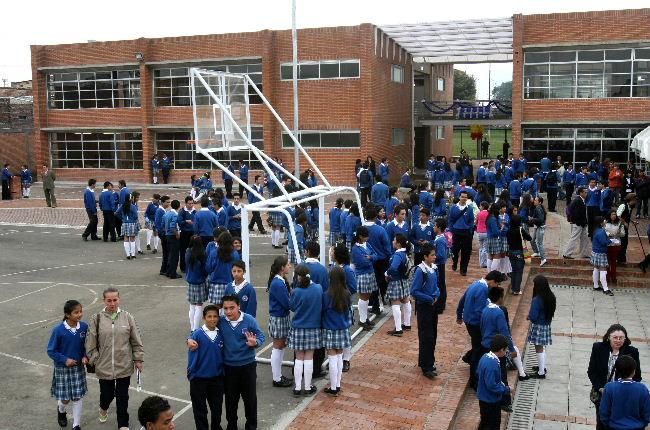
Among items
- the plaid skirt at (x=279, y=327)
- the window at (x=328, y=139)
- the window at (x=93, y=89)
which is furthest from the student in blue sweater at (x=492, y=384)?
the window at (x=93, y=89)

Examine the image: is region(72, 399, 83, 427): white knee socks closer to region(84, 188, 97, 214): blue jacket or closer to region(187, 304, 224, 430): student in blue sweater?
region(187, 304, 224, 430): student in blue sweater

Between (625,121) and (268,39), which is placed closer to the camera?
(625,121)

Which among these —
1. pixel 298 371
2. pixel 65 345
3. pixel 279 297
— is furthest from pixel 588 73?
pixel 65 345

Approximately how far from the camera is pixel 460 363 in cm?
996

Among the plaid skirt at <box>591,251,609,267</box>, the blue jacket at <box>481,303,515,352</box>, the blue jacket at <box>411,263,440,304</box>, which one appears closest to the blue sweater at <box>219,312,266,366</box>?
the blue jacket at <box>411,263,440,304</box>

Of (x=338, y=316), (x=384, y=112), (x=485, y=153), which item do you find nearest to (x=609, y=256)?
(x=338, y=316)

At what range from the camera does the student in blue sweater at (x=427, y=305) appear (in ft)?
30.2

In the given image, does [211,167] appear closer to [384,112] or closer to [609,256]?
[384,112]

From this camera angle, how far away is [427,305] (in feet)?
30.5

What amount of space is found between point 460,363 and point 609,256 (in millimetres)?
6832

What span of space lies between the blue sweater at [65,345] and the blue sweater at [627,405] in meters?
5.38

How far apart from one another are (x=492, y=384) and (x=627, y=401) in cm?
136

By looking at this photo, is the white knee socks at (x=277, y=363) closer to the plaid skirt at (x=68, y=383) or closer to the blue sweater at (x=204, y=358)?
the blue sweater at (x=204, y=358)

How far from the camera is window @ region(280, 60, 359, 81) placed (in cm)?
3167
